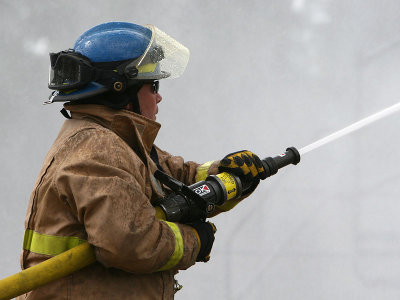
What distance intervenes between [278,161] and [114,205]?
90 cm

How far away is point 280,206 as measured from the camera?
10.3 feet

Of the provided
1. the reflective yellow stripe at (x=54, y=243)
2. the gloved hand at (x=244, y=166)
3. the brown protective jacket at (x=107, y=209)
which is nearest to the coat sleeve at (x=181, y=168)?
the gloved hand at (x=244, y=166)

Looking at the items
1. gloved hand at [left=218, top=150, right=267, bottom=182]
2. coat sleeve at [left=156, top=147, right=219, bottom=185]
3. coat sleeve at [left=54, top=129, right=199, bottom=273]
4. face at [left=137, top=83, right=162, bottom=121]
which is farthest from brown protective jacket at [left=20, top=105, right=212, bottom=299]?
coat sleeve at [left=156, top=147, right=219, bottom=185]

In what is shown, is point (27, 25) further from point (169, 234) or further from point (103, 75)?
point (169, 234)

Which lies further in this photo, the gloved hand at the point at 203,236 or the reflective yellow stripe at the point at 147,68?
the reflective yellow stripe at the point at 147,68

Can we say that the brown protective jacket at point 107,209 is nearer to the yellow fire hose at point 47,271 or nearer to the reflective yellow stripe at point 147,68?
the yellow fire hose at point 47,271

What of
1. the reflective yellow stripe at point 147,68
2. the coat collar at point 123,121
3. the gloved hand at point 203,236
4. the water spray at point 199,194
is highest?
the reflective yellow stripe at point 147,68

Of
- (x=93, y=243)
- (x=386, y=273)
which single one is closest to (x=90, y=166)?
(x=93, y=243)

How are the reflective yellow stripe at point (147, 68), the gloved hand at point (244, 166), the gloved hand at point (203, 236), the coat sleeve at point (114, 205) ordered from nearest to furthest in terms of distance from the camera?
the coat sleeve at point (114, 205) → the gloved hand at point (203, 236) → the reflective yellow stripe at point (147, 68) → the gloved hand at point (244, 166)

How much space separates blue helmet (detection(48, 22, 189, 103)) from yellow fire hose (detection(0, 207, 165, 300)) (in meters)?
0.52

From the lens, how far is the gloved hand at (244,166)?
185 centimetres

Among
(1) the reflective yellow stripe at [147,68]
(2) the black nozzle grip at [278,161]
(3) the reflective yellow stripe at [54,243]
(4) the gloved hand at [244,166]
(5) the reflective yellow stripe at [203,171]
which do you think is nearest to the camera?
(3) the reflective yellow stripe at [54,243]

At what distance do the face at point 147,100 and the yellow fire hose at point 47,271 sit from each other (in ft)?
1.74

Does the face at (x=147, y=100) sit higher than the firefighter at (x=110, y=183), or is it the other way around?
the face at (x=147, y=100)
